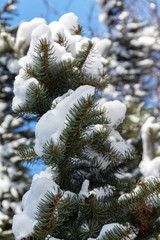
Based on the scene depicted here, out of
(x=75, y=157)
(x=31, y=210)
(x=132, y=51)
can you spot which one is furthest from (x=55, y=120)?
(x=132, y=51)

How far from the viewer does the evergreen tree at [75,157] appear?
772mm

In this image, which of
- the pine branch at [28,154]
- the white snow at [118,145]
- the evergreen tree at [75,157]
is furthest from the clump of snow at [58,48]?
the white snow at [118,145]

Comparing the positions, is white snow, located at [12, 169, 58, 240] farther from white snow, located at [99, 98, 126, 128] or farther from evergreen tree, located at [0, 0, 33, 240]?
evergreen tree, located at [0, 0, 33, 240]

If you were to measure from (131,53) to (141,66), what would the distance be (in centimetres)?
37

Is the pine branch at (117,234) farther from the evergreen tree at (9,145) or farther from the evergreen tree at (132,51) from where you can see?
the evergreen tree at (132,51)

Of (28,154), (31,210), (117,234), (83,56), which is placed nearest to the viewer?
(117,234)

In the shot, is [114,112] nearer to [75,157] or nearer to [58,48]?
[75,157]

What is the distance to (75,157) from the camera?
3.21 feet

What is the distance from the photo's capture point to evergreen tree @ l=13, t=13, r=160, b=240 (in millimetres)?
772

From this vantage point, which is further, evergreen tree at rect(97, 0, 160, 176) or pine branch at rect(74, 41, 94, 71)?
evergreen tree at rect(97, 0, 160, 176)

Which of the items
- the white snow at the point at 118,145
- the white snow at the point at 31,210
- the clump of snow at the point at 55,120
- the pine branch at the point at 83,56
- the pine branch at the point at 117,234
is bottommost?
the pine branch at the point at 117,234

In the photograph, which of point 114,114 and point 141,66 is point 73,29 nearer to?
point 114,114

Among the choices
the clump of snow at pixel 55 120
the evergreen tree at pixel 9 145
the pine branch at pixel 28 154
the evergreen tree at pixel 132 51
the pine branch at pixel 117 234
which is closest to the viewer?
the pine branch at pixel 117 234

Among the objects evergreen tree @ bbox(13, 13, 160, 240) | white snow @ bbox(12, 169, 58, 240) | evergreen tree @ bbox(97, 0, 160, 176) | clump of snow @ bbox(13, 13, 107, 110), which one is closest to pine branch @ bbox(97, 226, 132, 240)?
evergreen tree @ bbox(13, 13, 160, 240)
